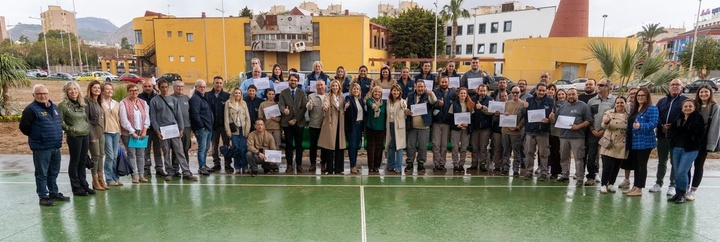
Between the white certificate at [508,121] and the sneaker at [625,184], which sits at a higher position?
the white certificate at [508,121]

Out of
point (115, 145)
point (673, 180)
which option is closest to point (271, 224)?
point (115, 145)

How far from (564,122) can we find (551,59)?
31042mm

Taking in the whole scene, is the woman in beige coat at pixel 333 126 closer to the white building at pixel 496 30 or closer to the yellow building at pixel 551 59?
the yellow building at pixel 551 59

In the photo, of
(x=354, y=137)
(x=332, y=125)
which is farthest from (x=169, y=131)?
(x=354, y=137)

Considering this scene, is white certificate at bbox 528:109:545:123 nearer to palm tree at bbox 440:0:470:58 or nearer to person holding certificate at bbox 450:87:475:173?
person holding certificate at bbox 450:87:475:173

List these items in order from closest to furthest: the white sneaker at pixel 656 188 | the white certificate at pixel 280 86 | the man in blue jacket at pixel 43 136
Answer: the man in blue jacket at pixel 43 136 → the white sneaker at pixel 656 188 → the white certificate at pixel 280 86

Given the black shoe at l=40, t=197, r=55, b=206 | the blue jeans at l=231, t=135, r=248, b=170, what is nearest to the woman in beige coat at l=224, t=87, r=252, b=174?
the blue jeans at l=231, t=135, r=248, b=170

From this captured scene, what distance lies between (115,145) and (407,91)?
15.6 ft

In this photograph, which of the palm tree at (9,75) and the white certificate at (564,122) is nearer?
the white certificate at (564,122)

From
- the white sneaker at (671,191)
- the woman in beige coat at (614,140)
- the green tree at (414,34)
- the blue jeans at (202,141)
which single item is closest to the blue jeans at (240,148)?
the blue jeans at (202,141)

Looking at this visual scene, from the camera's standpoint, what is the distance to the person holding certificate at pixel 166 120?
21.4 feet

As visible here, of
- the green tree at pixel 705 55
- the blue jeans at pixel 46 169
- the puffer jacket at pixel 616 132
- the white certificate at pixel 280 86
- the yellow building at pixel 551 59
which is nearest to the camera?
the blue jeans at pixel 46 169

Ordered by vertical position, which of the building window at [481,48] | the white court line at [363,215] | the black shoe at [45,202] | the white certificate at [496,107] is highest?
the building window at [481,48]

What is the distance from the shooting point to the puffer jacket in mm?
6035
